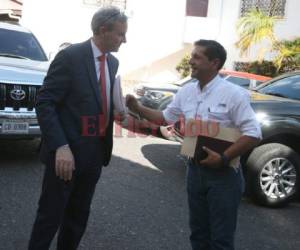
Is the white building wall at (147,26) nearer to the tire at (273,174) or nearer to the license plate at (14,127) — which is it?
the tire at (273,174)

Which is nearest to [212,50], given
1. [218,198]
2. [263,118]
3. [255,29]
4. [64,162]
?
[218,198]

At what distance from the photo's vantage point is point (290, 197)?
17.3ft

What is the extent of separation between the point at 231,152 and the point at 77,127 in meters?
0.94

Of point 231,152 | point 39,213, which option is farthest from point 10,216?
point 231,152

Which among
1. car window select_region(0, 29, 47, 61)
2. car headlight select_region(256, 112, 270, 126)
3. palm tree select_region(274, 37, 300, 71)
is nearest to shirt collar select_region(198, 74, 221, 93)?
car headlight select_region(256, 112, 270, 126)

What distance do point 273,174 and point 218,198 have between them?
2544mm

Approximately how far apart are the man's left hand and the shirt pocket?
20 centimetres

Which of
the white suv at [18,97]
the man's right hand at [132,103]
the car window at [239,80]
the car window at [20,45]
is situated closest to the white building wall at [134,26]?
the car window at [239,80]

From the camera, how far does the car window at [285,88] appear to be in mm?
6083

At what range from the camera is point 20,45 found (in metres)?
7.33

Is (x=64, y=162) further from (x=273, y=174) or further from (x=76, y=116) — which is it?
(x=273, y=174)

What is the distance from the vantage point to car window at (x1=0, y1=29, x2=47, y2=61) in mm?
7070

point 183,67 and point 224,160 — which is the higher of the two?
point 224,160

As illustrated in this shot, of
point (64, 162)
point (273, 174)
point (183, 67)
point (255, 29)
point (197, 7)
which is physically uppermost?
point (197, 7)
